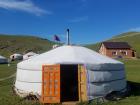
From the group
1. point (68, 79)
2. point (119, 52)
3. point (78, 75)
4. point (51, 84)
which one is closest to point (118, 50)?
point (119, 52)

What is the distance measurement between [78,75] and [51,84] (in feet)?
4.23

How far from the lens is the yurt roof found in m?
14.5

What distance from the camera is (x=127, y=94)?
16000 mm

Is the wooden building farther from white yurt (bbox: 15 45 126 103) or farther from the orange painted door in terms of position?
the orange painted door

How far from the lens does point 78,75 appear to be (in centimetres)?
1405

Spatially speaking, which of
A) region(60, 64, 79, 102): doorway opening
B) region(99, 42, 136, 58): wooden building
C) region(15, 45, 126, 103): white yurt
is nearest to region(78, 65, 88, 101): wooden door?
region(15, 45, 126, 103): white yurt

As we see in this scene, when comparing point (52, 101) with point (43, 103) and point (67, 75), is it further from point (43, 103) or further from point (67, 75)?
point (67, 75)

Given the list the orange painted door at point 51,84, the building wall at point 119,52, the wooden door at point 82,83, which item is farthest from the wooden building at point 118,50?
the orange painted door at point 51,84

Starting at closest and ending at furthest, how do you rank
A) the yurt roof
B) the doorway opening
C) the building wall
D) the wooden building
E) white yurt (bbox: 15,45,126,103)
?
1. white yurt (bbox: 15,45,126,103)
2. the yurt roof
3. the doorway opening
4. the building wall
5. the wooden building

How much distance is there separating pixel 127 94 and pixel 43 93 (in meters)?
4.68

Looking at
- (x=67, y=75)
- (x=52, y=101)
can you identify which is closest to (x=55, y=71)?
(x=52, y=101)

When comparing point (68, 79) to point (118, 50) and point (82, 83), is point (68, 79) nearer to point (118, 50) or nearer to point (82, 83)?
point (82, 83)

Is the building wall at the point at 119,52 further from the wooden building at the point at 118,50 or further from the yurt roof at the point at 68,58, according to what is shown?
the yurt roof at the point at 68,58

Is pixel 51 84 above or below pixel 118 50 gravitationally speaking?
below
